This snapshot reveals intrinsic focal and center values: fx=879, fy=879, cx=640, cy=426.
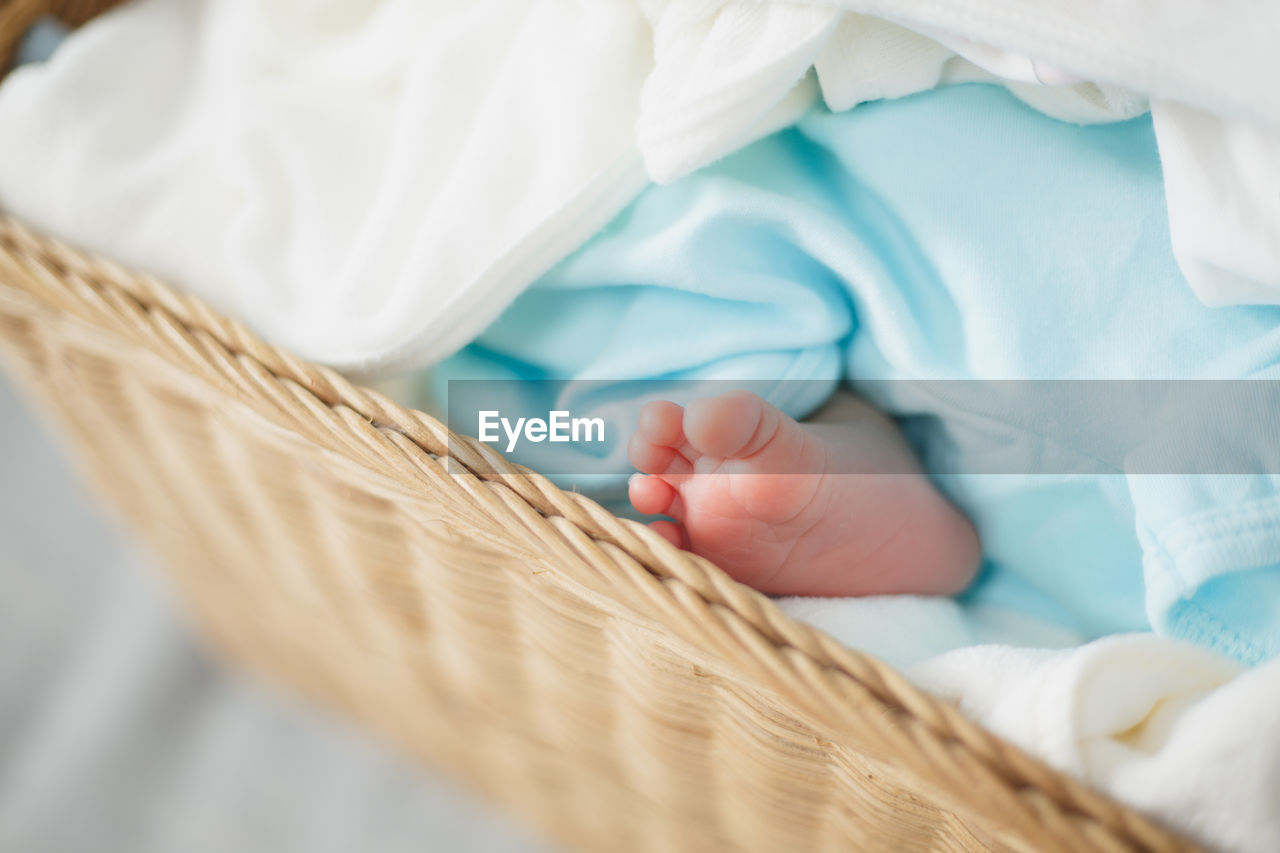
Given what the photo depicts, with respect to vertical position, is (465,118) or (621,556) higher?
(465,118)

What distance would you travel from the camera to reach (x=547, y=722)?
68 cm

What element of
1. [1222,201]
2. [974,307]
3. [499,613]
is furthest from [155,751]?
[1222,201]

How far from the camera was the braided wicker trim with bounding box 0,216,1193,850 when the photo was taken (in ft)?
1.19

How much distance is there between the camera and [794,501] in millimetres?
493

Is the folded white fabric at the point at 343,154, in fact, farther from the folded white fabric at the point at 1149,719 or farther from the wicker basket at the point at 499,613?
the folded white fabric at the point at 1149,719

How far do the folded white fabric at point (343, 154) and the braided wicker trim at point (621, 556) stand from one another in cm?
9

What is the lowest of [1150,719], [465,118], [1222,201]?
[1150,719]

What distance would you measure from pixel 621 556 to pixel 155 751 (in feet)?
2.74

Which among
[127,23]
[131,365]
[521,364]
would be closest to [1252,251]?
[521,364]

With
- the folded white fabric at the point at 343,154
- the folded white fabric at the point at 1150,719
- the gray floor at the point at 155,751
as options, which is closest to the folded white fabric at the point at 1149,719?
the folded white fabric at the point at 1150,719

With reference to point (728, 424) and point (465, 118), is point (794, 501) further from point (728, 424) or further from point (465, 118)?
point (465, 118)

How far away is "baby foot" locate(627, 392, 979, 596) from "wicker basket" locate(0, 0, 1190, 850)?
72 mm

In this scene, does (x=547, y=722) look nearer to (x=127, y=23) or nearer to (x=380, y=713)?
(x=380, y=713)

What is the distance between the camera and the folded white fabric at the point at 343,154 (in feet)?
1.88
